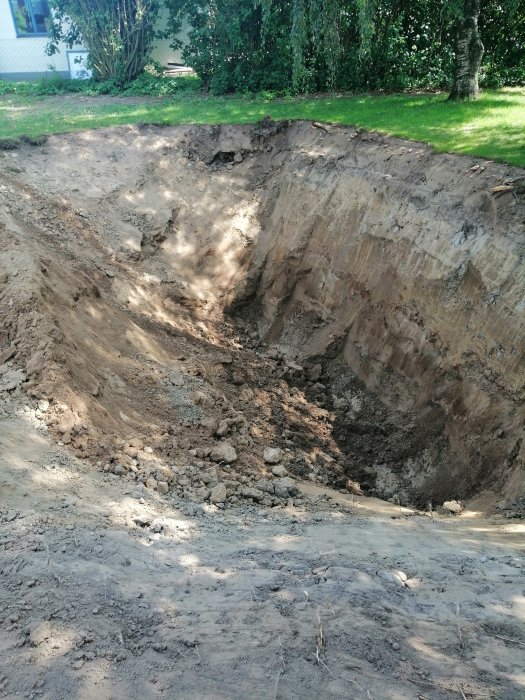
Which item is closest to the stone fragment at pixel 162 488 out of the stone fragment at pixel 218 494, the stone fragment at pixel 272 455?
the stone fragment at pixel 218 494

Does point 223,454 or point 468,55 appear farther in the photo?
point 468,55

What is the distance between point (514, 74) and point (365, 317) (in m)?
8.21

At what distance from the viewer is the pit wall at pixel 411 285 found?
288 inches

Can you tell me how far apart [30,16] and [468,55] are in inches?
565

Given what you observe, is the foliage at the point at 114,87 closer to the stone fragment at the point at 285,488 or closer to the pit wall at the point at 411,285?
the pit wall at the point at 411,285

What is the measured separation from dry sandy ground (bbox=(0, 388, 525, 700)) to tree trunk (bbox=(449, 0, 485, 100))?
955cm

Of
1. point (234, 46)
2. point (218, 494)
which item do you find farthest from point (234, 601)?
point (234, 46)

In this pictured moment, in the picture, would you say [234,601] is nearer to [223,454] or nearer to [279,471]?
[223,454]

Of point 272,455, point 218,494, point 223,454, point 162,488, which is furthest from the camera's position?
point 272,455

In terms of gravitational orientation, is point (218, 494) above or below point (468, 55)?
below

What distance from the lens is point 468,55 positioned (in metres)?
11.8

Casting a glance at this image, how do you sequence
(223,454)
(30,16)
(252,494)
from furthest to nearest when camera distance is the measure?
1. (30,16)
2. (223,454)
3. (252,494)

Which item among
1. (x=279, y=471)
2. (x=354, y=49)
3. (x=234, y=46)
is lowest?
(x=279, y=471)

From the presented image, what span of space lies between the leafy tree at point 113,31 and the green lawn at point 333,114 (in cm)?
160
